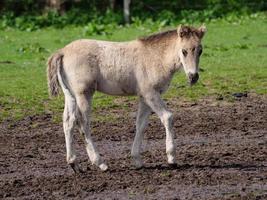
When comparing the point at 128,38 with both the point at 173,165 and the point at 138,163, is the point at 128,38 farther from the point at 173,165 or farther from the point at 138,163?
the point at 173,165

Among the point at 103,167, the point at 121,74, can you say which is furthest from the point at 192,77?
the point at 103,167

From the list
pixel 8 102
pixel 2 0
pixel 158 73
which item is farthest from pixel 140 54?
pixel 2 0

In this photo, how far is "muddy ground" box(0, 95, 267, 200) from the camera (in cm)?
1105

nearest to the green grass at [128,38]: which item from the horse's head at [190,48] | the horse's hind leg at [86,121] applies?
Result: the horse's hind leg at [86,121]

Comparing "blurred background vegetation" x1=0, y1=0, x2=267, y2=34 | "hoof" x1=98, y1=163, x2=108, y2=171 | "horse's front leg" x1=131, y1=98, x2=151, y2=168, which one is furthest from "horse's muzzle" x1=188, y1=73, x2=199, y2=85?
"blurred background vegetation" x1=0, y1=0, x2=267, y2=34

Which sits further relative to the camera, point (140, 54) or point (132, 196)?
point (140, 54)

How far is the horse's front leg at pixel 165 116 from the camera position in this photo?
12.2m

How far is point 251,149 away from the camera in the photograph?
13617 mm

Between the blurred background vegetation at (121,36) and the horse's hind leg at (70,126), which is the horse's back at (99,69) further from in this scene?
the blurred background vegetation at (121,36)

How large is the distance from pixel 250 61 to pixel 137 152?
10.5 metres

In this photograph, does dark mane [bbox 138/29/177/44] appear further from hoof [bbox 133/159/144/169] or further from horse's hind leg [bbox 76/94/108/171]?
hoof [bbox 133/159/144/169]

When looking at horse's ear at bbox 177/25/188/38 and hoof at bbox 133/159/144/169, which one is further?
hoof at bbox 133/159/144/169

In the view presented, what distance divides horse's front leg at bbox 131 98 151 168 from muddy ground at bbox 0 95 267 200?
0.50ft

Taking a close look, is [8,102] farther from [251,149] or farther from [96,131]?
[251,149]
